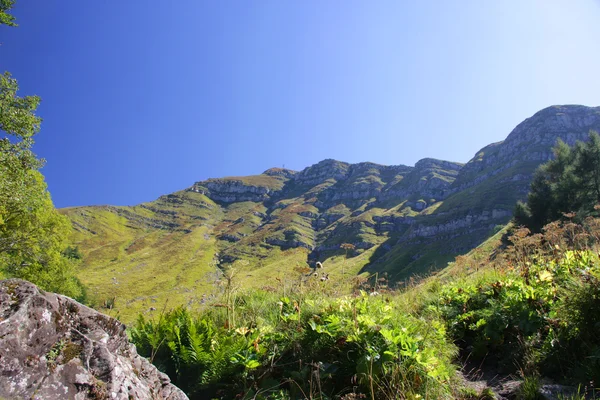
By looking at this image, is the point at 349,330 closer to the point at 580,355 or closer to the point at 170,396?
the point at 170,396

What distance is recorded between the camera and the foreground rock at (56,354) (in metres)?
2.36

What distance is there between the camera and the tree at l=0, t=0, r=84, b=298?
16094 millimetres

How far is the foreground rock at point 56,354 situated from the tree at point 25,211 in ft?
57.4

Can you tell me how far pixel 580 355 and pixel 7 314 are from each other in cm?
676

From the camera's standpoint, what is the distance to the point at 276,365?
4.22m

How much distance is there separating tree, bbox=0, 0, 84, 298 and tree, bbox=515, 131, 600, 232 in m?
54.2

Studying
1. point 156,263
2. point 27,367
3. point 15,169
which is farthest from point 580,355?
point 156,263

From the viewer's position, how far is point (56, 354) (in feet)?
8.71

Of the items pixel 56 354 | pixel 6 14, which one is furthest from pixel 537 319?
pixel 6 14

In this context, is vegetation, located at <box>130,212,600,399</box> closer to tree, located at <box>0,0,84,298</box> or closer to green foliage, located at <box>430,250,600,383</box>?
green foliage, located at <box>430,250,600,383</box>

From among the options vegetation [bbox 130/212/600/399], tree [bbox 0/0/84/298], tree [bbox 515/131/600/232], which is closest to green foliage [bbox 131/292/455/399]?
vegetation [bbox 130/212/600/399]

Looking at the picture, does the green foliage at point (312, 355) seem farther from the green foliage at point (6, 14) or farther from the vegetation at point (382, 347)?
the green foliage at point (6, 14)

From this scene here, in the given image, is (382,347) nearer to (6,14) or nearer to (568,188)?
(6,14)

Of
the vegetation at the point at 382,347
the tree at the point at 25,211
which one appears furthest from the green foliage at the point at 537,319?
the tree at the point at 25,211
